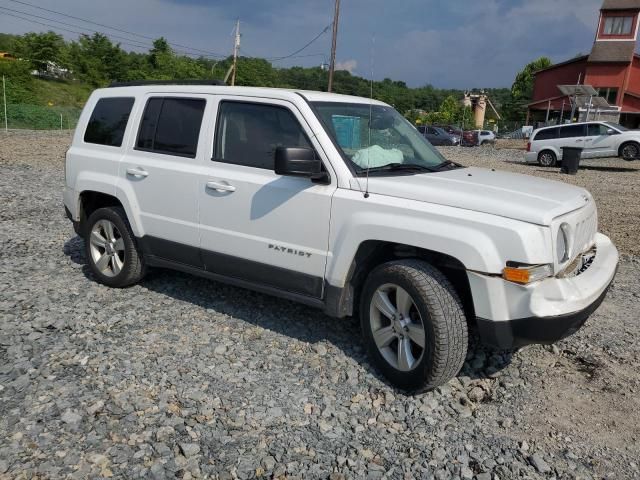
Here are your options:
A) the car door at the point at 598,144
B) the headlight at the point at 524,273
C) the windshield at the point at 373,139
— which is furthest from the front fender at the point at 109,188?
the car door at the point at 598,144

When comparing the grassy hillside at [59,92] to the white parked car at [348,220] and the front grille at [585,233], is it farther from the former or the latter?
the front grille at [585,233]

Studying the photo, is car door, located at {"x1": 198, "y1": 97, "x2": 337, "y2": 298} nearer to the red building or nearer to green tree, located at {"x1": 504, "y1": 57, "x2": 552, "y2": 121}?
the red building

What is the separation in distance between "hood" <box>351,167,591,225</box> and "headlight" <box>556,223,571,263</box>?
0.11m

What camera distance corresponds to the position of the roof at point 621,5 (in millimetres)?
41875

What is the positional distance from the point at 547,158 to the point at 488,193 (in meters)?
19.4

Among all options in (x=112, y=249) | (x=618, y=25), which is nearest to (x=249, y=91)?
(x=112, y=249)

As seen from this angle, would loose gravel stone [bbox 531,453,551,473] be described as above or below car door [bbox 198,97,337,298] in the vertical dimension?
below

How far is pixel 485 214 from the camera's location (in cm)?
339

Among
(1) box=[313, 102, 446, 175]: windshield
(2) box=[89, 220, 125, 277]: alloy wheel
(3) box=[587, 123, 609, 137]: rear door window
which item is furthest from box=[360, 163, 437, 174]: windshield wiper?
(3) box=[587, 123, 609, 137]: rear door window

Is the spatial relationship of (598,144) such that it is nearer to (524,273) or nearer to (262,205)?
(262,205)

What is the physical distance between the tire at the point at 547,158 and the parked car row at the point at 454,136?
10.8m

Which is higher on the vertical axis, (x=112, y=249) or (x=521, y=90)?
A: (x=521, y=90)

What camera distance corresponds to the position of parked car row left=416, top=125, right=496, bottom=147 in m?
33.2

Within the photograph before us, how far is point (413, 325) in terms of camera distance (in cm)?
369
